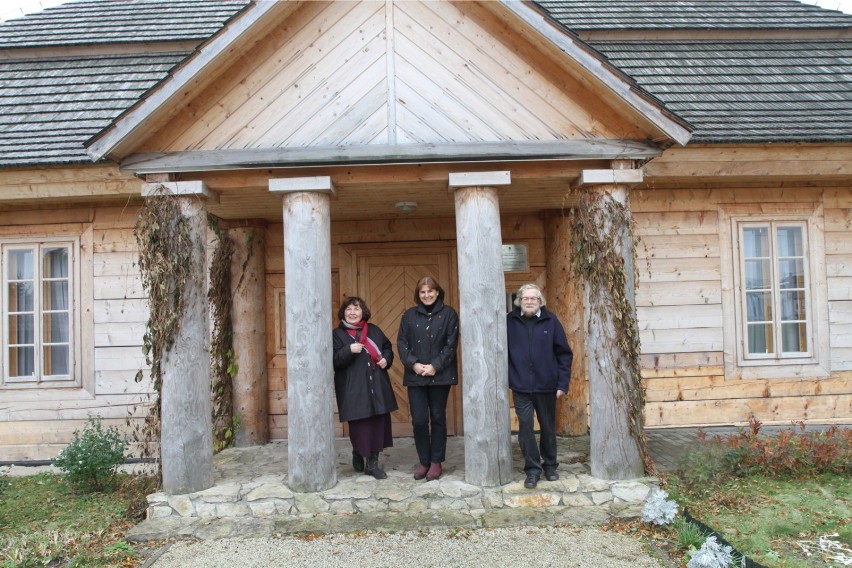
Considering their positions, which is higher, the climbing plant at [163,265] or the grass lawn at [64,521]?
the climbing plant at [163,265]

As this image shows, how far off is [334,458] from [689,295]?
482 cm

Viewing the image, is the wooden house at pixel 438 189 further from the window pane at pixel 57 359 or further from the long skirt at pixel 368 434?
the long skirt at pixel 368 434

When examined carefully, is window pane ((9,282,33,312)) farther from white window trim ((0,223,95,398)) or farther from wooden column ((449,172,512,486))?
wooden column ((449,172,512,486))

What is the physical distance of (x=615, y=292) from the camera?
17.4 feet

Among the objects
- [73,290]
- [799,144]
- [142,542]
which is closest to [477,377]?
[142,542]

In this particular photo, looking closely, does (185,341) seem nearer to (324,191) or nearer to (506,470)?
(324,191)

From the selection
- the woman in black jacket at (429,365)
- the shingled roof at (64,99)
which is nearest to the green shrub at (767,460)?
the woman in black jacket at (429,365)

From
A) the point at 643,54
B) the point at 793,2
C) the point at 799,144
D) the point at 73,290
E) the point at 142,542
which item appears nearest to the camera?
the point at 142,542

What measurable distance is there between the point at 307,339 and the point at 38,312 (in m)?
4.36

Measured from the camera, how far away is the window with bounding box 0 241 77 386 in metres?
7.42

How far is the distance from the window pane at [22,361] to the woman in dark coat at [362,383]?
4409mm

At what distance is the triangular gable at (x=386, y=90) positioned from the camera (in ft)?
17.4

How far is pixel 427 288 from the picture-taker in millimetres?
5520

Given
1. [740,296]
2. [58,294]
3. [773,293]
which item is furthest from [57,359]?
[773,293]
